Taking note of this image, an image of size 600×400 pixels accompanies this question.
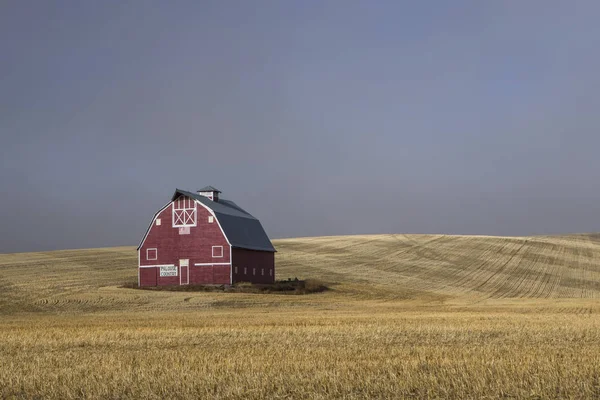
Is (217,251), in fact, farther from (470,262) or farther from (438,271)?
(470,262)

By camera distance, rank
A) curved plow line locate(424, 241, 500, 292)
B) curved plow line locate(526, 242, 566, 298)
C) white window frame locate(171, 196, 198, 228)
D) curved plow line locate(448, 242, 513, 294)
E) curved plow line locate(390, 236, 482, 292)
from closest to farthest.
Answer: curved plow line locate(526, 242, 566, 298) → white window frame locate(171, 196, 198, 228) → curved plow line locate(390, 236, 482, 292) → curved plow line locate(448, 242, 513, 294) → curved plow line locate(424, 241, 500, 292)

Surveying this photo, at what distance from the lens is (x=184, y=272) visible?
2482 inches

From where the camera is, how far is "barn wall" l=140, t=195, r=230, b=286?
62031mm

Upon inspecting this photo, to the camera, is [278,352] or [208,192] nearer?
[278,352]

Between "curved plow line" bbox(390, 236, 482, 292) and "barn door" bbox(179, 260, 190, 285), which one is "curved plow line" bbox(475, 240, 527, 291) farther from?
"barn door" bbox(179, 260, 190, 285)

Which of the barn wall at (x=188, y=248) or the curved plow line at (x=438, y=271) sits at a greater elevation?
the barn wall at (x=188, y=248)

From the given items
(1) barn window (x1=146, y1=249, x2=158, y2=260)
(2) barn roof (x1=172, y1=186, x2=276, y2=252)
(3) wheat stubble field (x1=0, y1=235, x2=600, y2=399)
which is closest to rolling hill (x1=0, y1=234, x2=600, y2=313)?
(3) wheat stubble field (x1=0, y1=235, x2=600, y2=399)

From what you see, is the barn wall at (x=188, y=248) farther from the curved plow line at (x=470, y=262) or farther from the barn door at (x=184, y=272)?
the curved plow line at (x=470, y=262)

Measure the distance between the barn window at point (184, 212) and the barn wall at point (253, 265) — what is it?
4.67 m

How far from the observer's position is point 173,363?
1540 cm

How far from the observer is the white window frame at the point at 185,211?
63566 mm

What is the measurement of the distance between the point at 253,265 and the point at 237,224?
12.8 feet

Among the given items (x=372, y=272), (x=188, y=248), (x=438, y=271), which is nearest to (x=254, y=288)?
(x=188, y=248)

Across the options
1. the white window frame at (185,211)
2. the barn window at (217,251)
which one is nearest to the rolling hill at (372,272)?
the white window frame at (185,211)
